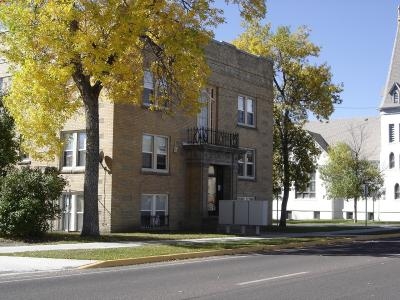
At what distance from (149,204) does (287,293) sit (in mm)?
19111

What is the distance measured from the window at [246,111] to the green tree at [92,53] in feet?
37.8

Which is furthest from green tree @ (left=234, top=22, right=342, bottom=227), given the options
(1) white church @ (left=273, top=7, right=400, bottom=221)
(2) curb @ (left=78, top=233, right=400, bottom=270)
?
(1) white church @ (left=273, top=7, right=400, bottom=221)

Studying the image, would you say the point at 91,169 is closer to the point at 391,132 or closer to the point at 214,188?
the point at 214,188

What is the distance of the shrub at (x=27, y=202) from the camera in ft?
71.2

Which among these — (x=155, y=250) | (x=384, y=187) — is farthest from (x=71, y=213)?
(x=384, y=187)

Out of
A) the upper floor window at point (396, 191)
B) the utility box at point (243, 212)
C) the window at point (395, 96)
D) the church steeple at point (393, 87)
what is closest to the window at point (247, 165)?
the utility box at point (243, 212)

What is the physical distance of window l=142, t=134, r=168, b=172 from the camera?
2906cm

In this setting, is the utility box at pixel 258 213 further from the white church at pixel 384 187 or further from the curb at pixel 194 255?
the white church at pixel 384 187

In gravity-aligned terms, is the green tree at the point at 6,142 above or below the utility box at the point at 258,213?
above

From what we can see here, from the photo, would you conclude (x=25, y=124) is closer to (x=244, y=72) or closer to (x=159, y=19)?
(x=159, y=19)

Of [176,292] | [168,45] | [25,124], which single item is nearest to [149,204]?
[25,124]

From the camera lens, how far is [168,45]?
21.1 metres

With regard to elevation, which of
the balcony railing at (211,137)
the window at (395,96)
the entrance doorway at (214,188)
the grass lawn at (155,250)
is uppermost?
the window at (395,96)

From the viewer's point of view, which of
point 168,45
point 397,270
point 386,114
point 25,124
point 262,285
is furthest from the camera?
point 386,114
